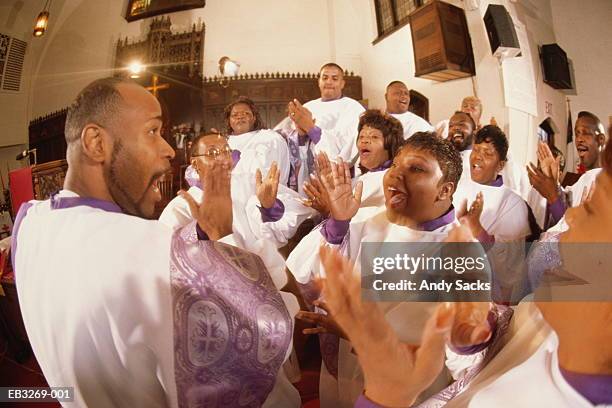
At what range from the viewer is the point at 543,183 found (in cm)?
106

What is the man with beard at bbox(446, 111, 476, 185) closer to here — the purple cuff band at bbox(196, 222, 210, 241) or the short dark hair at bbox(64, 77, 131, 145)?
the purple cuff band at bbox(196, 222, 210, 241)

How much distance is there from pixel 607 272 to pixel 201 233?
854 millimetres

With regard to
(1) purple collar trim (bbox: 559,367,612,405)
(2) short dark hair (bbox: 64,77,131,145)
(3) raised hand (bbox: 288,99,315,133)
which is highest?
(2) short dark hair (bbox: 64,77,131,145)

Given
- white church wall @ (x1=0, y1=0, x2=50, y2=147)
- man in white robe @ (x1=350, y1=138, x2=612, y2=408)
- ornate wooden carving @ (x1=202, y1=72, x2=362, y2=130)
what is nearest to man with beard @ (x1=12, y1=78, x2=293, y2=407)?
→ ornate wooden carving @ (x1=202, y1=72, x2=362, y2=130)

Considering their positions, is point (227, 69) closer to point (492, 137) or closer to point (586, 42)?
point (492, 137)

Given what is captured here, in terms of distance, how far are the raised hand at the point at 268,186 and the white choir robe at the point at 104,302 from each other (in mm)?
101

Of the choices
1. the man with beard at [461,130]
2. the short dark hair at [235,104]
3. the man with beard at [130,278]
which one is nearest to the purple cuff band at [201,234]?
the man with beard at [130,278]

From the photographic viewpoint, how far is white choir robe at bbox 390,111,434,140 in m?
0.98

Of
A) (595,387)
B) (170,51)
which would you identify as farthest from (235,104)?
(595,387)

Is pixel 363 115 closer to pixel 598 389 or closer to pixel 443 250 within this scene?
pixel 443 250

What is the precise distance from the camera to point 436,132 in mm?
973

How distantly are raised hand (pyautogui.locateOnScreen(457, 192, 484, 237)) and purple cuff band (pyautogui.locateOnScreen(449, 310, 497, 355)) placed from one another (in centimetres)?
19

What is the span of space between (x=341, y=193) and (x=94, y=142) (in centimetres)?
51

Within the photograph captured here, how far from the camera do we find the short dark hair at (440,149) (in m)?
0.94
